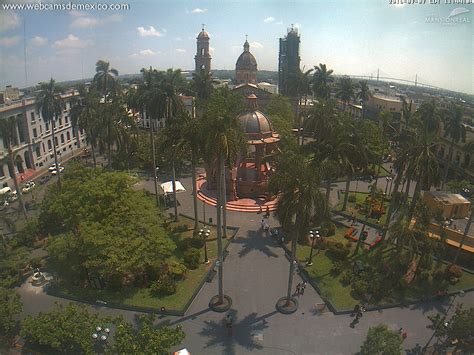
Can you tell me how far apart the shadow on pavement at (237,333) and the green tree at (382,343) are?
759 centimetres

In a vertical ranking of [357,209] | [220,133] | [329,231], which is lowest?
[329,231]

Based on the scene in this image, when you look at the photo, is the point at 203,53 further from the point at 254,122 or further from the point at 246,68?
the point at 254,122

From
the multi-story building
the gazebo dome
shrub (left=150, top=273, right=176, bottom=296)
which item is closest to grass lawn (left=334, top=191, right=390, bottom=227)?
the gazebo dome

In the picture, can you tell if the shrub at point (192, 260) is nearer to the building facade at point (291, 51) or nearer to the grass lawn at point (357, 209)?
the grass lawn at point (357, 209)

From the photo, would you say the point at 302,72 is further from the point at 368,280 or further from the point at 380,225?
the point at 368,280

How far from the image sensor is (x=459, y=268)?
105ft

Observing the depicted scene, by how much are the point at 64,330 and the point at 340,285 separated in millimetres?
22468

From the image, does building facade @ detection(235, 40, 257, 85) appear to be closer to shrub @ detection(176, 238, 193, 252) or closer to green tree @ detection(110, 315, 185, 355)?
shrub @ detection(176, 238, 193, 252)

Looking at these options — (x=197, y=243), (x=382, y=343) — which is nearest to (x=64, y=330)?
(x=197, y=243)

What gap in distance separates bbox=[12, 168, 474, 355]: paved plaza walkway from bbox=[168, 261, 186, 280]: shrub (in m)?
2.48

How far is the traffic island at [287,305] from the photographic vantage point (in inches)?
1065

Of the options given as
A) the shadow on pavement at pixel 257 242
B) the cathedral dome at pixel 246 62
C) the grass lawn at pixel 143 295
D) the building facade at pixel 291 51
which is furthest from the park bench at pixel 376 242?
the building facade at pixel 291 51

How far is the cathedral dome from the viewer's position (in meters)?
104

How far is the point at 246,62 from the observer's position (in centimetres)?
10425
